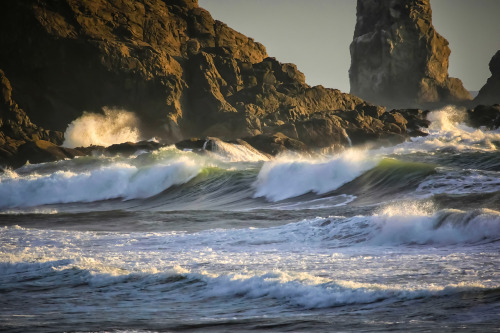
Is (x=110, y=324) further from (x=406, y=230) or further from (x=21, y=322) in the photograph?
(x=406, y=230)

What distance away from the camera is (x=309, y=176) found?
2653cm

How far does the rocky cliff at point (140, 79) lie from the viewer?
209ft

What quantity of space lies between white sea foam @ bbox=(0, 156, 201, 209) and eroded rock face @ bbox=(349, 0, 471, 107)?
343ft

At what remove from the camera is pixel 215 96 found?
65.2 metres

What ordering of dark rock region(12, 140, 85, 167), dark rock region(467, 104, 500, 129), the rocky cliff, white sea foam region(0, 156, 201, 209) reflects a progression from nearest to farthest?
white sea foam region(0, 156, 201, 209) < dark rock region(12, 140, 85, 167) < the rocky cliff < dark rock region(467, 104, 500, 129)

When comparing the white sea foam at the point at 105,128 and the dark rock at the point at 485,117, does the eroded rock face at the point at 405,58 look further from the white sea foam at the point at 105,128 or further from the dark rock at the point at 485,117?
the white sea foam at the point at 105,128

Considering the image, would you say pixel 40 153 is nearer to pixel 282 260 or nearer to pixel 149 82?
pixel 149 82

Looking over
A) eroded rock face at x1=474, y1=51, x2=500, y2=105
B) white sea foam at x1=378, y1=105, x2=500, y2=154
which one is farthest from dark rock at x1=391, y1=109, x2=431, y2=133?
eroded rock face at x1=474, y1=51, x2=500, y2=105

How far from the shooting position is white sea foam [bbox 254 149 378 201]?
83.3 feet

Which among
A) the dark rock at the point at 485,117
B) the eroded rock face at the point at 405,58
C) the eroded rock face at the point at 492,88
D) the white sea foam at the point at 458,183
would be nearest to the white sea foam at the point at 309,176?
the white sea foam at the point at 458,183

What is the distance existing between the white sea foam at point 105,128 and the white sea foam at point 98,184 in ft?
95.8

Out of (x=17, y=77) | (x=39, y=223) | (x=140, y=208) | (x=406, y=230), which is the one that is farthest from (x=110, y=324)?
(x=17, y=77)

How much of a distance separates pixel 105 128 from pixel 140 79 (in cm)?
586

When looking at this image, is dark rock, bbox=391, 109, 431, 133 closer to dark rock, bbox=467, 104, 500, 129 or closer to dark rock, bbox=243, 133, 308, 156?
dark rock, bbox=467, 104, 500, 129
